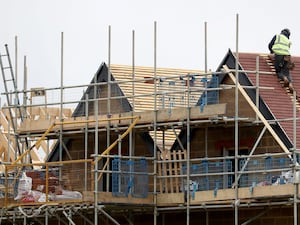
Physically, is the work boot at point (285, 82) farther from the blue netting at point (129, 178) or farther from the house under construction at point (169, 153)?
the blue netting at point (129, 178)

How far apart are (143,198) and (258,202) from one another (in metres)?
3.92

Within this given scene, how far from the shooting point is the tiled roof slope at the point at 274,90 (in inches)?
2334

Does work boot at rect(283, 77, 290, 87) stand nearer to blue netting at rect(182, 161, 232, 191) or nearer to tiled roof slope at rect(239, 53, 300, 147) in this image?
tiled roof slope at rect(239, 53, 300, 147)

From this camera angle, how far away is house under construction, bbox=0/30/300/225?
58.2 m

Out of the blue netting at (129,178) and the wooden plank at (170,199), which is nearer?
the blue netting at (129,178)

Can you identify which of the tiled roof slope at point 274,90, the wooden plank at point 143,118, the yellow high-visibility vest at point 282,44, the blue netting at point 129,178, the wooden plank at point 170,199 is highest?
the yellow high-visibility vest at point 282,44

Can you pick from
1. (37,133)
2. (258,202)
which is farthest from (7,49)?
(258,202)

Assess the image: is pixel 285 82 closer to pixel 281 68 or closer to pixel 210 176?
pixel 281 68

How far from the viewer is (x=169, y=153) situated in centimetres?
6047

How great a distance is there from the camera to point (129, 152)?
203ft

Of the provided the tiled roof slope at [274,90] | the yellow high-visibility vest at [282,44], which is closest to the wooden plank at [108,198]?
the tiled roof slope at [274,90]

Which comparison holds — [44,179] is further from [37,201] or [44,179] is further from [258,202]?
[258,202]

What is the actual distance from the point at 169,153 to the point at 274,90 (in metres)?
3.73

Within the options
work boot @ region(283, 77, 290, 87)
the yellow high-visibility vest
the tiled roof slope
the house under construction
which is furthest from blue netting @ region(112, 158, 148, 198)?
the yellow high-visibility vest
